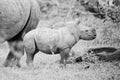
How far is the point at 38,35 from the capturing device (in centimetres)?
597

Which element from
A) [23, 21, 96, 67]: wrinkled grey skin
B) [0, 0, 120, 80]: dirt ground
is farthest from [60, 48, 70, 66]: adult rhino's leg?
[0, 0, 120, 80]: dirt ground

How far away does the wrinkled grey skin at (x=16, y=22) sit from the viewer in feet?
19.8

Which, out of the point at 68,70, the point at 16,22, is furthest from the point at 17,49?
the point at 68,70

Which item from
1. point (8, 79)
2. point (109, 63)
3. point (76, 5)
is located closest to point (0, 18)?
point (8, 79)

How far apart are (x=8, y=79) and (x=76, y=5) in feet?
23.2

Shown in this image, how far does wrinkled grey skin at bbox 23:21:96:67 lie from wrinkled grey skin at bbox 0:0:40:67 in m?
0.37

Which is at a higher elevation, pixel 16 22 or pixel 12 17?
pixel 12 17

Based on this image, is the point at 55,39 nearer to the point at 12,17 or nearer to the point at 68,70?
the point at 68,70

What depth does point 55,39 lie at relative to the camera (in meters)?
5.92

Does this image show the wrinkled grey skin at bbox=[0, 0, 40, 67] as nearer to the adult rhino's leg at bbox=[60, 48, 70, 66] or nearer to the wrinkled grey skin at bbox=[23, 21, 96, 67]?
the wrinkled grey skin at bbox=[23, 21, 96, 67]

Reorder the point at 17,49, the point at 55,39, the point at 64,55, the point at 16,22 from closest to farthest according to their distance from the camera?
1. the point at 55,39
2. the point at 64,55
3. the point at 16,22
4. the point at 17,49

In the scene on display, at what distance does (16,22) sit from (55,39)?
82 centimetres

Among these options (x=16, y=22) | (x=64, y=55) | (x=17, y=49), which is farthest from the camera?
(x=17, y=49)

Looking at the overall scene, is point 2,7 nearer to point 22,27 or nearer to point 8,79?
point 22,27
